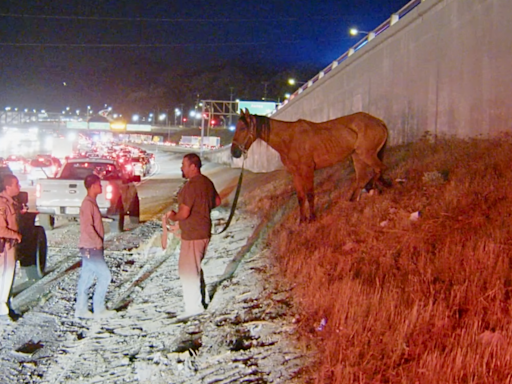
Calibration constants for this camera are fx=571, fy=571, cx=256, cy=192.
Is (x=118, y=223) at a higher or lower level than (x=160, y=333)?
higher

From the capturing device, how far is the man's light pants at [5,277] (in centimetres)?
696

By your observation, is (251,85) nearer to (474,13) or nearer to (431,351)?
(474,13)

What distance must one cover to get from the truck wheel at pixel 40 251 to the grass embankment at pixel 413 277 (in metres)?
3.77

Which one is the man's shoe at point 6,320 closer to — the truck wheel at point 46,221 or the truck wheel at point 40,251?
the truck wheel at point 40,251

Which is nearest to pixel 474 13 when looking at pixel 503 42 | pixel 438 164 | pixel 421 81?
pixel 503 42

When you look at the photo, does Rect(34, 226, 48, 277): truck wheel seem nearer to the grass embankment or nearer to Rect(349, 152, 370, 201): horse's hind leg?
the grass embankment

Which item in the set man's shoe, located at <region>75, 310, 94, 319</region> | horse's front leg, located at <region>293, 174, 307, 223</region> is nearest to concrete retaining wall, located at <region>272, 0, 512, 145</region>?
horse's front leg, located at <region>293, 174, 307, 223</region>

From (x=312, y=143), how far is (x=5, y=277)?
17.6ft

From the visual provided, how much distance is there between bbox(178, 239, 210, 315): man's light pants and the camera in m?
6.60

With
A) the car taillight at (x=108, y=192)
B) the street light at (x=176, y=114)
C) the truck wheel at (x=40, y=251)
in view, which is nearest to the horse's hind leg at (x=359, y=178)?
the truck wheel at (x=40, y=251)

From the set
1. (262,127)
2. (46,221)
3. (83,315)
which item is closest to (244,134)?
(262,127)

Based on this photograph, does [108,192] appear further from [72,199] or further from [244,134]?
[244,134]

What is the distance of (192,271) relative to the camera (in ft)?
21.8

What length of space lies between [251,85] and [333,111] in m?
112
